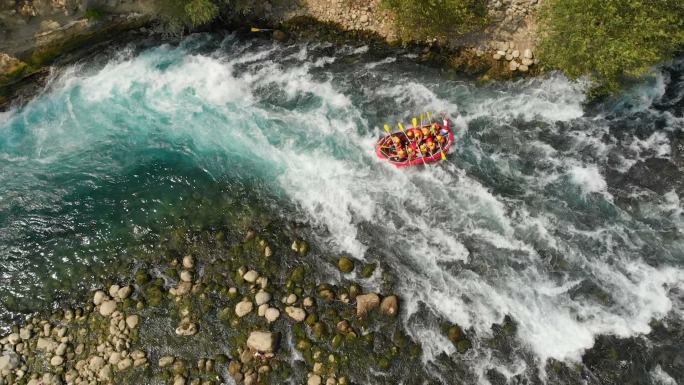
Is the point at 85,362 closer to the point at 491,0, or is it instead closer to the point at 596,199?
the point at 596,199

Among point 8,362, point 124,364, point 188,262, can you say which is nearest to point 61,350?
point 8,362

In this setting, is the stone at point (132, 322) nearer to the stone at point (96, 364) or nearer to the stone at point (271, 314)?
the stone at point (96, 364)

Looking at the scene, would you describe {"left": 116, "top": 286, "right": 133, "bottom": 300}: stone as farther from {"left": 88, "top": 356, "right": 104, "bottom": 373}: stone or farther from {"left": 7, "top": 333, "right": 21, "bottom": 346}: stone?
{"left": 7, "top": 333, "right": 21, "bottom": 346}: stone

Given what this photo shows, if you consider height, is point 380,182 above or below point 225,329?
above

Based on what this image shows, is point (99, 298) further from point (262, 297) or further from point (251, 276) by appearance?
point (262, 297)

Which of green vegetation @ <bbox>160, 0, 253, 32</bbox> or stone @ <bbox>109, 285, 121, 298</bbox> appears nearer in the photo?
stone @ <bbox>109, 285, 121, 298</bbox>

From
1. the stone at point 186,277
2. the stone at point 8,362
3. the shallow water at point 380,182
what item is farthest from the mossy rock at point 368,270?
the stone at point 8,362

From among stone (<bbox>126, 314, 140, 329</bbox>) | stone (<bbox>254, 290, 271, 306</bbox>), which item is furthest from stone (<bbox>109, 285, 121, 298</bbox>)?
stone (<bbox>254, 290, 271, 306</bbox>)
